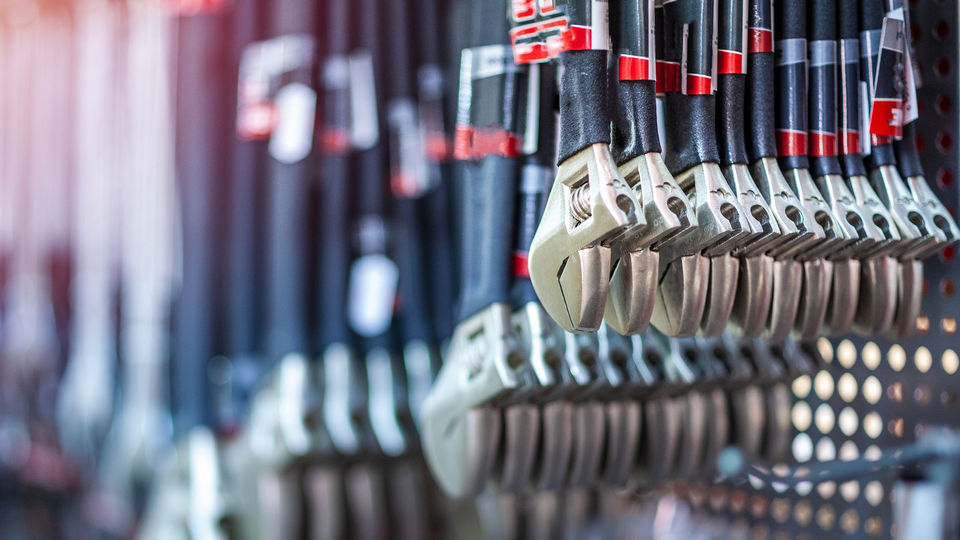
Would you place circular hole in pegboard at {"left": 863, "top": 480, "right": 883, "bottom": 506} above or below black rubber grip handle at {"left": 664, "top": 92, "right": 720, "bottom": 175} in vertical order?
below

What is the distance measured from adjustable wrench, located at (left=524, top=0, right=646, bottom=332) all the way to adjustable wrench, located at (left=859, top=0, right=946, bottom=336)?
9.8 inches

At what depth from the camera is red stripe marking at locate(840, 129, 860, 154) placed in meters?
0.78

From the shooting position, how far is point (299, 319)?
50.4 inches

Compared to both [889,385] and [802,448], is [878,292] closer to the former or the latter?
[889,385]

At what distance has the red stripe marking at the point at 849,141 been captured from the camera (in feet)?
2.56

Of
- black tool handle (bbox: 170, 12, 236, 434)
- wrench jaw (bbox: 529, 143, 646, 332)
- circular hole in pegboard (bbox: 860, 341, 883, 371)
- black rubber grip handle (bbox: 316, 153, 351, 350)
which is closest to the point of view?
wrench jaw (bbox: 529, 143, 646, 332)

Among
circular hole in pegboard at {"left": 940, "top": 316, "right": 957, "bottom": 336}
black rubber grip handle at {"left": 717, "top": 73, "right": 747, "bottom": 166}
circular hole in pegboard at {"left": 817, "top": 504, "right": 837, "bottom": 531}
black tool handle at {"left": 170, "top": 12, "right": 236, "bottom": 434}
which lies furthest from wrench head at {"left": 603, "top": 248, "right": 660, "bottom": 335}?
black tool handle at {"left": 170, "top": 12, "right": 236, "bottom": 434}

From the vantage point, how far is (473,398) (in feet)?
2.76

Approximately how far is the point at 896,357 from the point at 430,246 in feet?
2.13

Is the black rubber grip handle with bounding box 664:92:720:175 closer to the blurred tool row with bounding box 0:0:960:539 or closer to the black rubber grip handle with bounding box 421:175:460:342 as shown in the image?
the blurred tool row with bounding box 0:0:960:539

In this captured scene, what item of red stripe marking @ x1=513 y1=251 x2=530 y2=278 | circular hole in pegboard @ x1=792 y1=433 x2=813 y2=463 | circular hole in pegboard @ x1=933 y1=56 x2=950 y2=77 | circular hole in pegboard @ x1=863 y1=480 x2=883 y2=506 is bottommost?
circular hole in pegboard @ x1=863 y1=480 x2=883 y2=506

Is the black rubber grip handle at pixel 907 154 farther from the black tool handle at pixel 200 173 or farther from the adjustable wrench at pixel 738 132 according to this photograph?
the black tool handle at pixel 200 173

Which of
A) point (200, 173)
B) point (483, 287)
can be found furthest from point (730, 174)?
point (200, 173)

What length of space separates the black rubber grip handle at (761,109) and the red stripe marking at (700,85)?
0.18 ft
